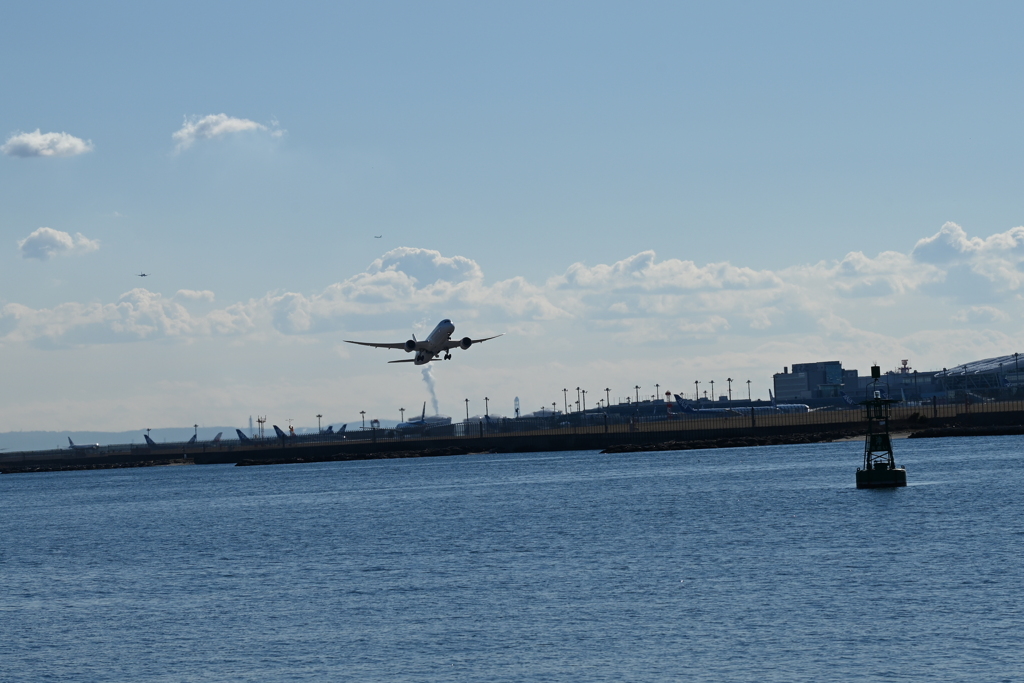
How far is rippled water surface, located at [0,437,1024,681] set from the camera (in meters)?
40.0

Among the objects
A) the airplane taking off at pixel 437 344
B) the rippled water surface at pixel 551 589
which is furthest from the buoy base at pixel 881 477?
the airplane taking off at pixel 437 344

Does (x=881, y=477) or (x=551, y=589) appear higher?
(x=881, y=477)

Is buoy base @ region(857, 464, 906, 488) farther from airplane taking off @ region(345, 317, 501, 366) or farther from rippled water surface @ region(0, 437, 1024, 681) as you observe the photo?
airplane taking off @ region(345, 317, 501, 366)

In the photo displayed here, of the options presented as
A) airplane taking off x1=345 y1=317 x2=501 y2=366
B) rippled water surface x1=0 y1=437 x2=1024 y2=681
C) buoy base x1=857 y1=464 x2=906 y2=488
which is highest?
airplane taking off x1=345 y1=317 x2=501 y2=366

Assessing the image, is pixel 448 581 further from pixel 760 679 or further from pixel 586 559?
pixel 760 679

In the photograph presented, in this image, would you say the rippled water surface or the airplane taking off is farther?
the airplane taking off

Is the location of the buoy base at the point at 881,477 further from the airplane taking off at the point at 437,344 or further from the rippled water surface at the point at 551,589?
the airplane taking off at the point at 437,344

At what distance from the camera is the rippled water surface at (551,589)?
131 feet

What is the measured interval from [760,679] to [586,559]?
29.7 meters

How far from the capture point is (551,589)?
5522cm

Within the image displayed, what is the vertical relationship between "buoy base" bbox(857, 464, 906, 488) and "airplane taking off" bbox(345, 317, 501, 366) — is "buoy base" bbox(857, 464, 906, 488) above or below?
below

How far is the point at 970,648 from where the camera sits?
38.5 m

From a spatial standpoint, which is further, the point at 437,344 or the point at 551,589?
the point at 437,344

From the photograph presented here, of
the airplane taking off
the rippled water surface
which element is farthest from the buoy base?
the airplane taking off
